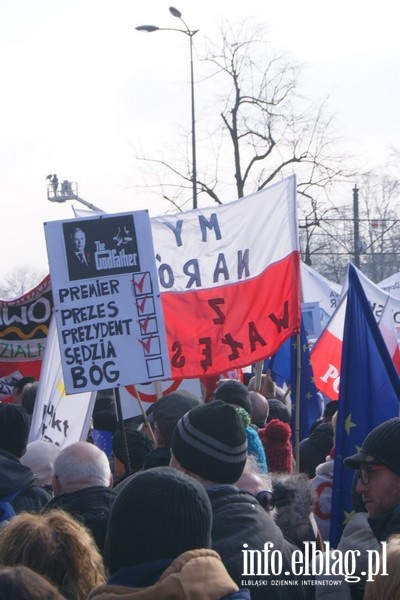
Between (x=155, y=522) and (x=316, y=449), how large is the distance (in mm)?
4530

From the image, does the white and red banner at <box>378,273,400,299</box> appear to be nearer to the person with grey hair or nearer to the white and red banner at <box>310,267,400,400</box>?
the white and red banner at <box>310,267,400,400</box>

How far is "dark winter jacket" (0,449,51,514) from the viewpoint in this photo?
14.8 feet

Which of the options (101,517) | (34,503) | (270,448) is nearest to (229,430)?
(101,517)

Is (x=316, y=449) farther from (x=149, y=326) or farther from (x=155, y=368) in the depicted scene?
(x=149, y=326)

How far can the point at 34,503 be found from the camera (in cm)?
464

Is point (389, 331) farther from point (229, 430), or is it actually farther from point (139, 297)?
point (229, 430)

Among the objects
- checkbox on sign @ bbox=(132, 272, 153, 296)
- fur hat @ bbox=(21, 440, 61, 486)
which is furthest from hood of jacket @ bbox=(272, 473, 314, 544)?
checkbox on sign @ bbox=(132, 272, 153, 296)

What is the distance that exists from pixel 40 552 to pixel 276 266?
5.18m

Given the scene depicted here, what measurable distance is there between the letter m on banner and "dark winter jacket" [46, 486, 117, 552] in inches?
137

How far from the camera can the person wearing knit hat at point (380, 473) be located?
3.46 meters

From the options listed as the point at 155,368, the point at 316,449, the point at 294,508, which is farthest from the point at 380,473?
the point at 316,449

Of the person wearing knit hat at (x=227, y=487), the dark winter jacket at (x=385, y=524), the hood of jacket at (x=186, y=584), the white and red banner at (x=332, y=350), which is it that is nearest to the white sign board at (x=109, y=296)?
the person wearing knit hat at (x=227, y=487)

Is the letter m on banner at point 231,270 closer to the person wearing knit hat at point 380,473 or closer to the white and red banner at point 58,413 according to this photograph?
the white and red banner at point 58,413

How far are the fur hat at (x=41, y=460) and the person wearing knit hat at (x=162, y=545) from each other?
2.66 metres
